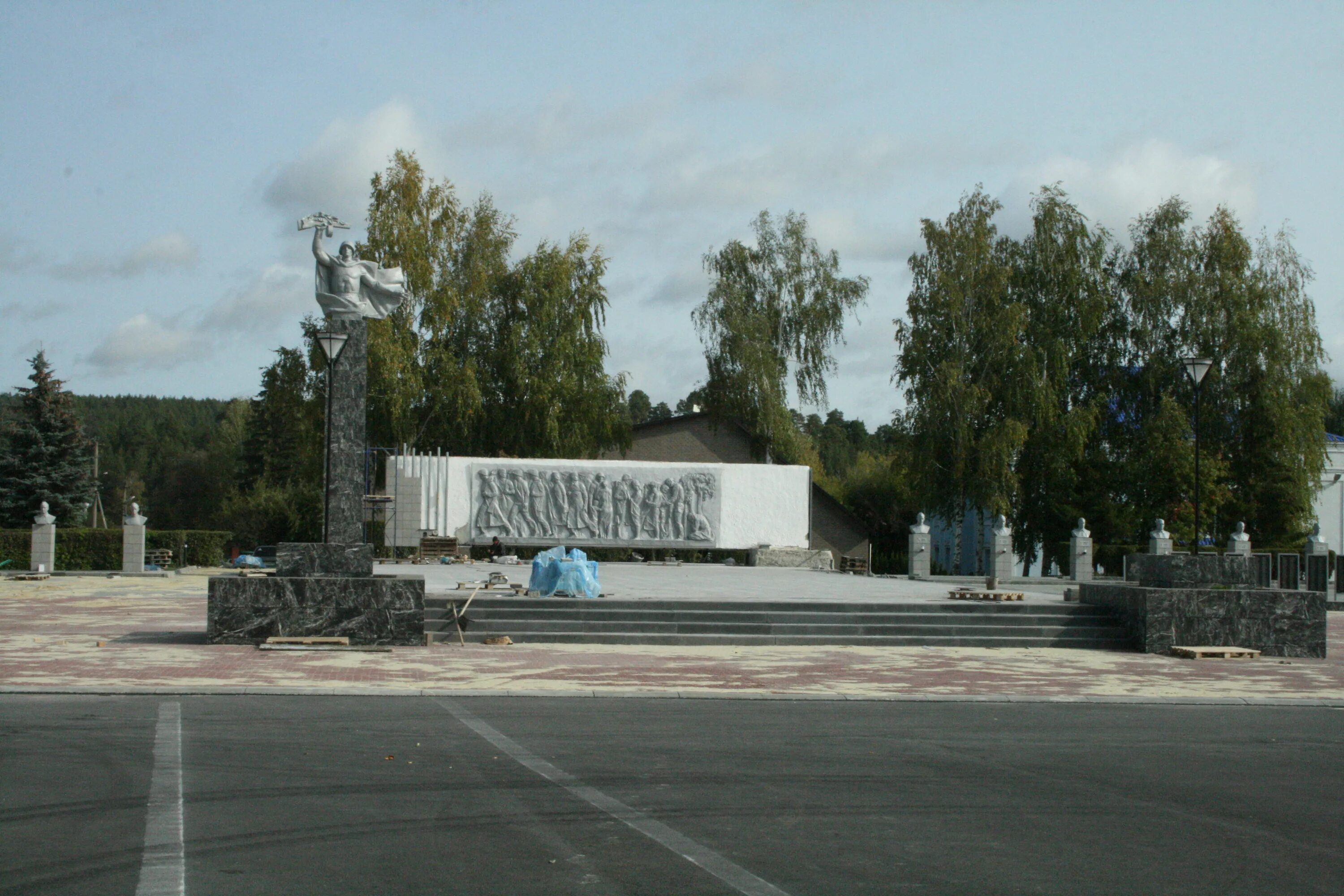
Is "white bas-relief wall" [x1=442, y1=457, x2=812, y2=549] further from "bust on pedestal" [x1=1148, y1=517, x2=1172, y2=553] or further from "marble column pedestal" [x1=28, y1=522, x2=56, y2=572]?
"marble column pedestal" [x1=28, y1=522, x2=56, y2=572]

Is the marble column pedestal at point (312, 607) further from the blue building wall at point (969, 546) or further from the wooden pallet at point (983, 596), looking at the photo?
the blue building wall at point (969, 546)

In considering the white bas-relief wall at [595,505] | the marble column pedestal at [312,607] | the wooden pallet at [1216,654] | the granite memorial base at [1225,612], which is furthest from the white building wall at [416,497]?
the wooden pallet at [1216,654]

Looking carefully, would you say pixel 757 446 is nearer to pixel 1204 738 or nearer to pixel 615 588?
pixel 615 588

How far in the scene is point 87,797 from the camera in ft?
25.6

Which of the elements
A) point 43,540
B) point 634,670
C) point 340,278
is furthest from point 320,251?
point 43,540

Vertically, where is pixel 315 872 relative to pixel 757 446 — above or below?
below

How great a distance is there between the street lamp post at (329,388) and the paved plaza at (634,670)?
2.52 metres

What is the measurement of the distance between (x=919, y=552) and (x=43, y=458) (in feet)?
127

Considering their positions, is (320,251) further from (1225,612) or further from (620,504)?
(620,504)

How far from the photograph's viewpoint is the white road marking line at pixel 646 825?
20.0 ft

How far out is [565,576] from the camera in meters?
21.0

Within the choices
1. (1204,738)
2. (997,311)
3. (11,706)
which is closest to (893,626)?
(1204,738)

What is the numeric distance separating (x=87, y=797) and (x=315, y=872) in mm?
2488

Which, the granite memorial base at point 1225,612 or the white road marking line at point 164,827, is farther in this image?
the granite memorial base at point 1225,612
